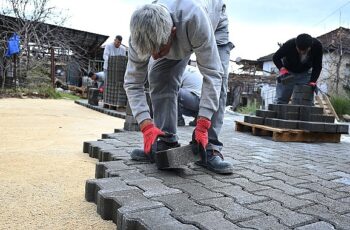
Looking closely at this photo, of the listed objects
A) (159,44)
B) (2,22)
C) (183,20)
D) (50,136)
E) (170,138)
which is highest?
(2,22)

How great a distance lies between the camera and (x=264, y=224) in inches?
57.4

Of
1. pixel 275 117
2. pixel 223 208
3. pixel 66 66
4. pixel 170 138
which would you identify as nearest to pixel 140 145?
pixel 170 138

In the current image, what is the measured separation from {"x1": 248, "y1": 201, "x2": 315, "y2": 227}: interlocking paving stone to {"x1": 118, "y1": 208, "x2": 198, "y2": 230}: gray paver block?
40 cm

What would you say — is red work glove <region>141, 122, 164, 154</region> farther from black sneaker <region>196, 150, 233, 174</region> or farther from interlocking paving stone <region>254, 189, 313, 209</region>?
interlocking paving stone <region>254, 189, 313, 209</region>

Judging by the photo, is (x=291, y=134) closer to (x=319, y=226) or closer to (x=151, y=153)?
(x=151, y=153)

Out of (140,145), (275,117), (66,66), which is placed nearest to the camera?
(140,145)

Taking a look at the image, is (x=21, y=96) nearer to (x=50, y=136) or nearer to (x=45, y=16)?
(x=45, y=16)

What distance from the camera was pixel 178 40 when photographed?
2014mm

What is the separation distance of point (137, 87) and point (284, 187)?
1.08 m

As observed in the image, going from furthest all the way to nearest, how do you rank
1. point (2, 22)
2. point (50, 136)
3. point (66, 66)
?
1. point (66, 66)
2. point (2, 22)
3. point (50, 136)

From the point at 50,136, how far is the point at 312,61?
3.60 meters

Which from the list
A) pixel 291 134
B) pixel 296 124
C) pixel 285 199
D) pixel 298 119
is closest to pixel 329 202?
pixel 285 199

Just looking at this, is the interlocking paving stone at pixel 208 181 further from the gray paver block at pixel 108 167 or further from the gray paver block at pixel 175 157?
the gray paver block at pixel 108 167

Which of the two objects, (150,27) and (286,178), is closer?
(150,27)
